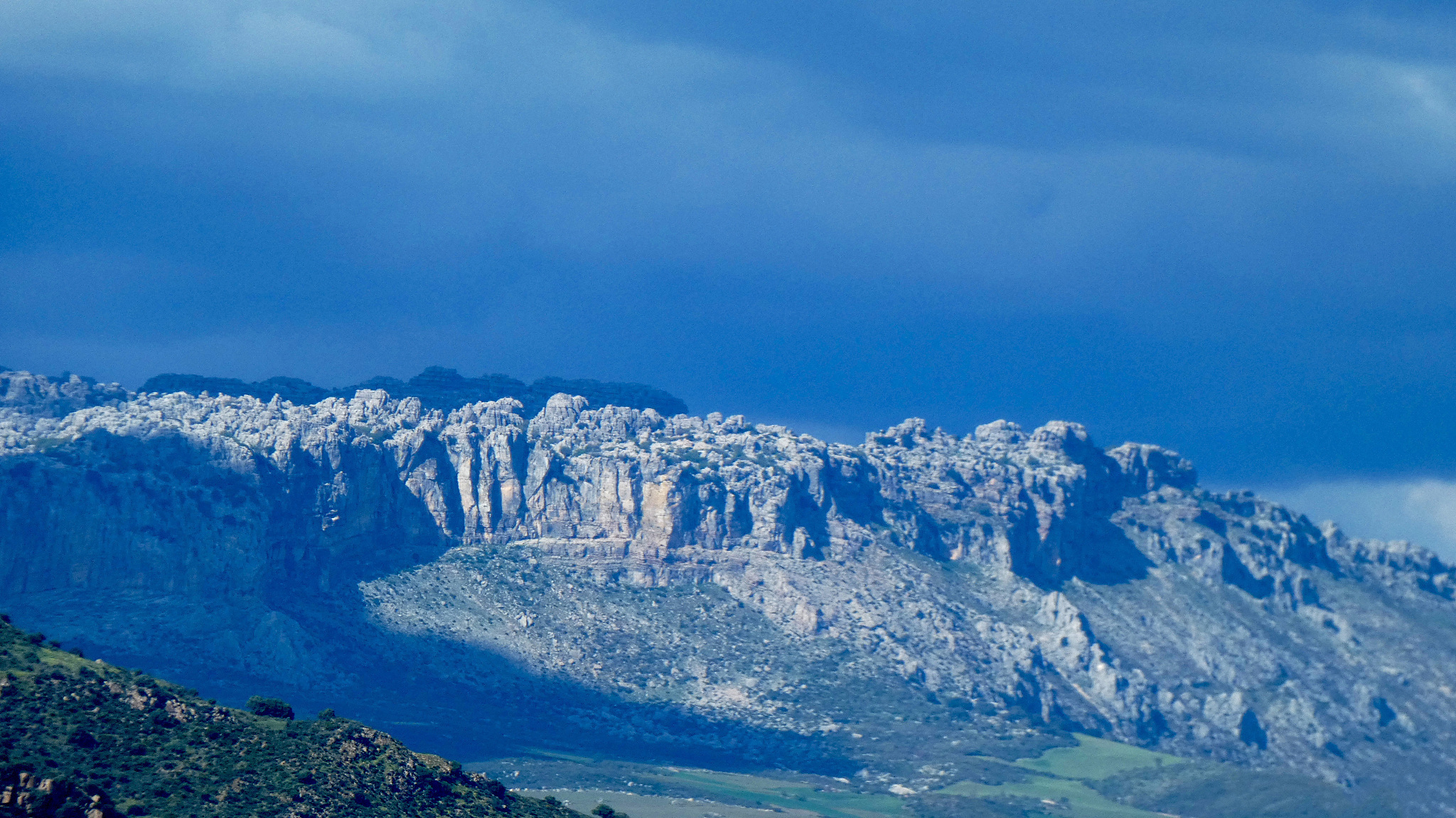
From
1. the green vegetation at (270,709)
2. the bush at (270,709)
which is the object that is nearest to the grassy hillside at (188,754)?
the green vegetation at (270,709)

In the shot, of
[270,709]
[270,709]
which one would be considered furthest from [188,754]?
[270,709]

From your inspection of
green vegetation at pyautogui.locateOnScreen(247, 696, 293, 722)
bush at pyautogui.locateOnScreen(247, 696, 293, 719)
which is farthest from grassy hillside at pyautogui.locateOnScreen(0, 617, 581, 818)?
bush at pyautogui.locateOnScreen(247, 696, 293, 719)

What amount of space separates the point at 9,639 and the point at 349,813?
1401 inches

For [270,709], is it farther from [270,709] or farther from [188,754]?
[188,754]

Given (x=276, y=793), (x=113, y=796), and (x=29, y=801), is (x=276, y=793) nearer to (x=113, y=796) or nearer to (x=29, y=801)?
(x=113, y=796)

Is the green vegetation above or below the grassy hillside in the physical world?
above

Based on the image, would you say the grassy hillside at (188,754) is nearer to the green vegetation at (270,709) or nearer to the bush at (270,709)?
the green vegetation at (270,709)

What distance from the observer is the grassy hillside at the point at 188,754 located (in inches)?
5817

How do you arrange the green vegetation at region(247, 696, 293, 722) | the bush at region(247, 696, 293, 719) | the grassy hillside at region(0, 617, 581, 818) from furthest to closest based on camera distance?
the bush at region(247, 696, 293, 719), the green vegetation at region(247, 696, 293, 722), the grassy hillside at region(0, 617, 581, 818)

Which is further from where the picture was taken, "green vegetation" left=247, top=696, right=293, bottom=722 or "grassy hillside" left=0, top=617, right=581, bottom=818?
"green vegetation" left=247, top=696, right=293, bottom=722

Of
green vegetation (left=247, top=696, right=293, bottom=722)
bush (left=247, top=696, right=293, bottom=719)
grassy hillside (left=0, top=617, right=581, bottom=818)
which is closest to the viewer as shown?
grassy hillside (left=0, top=617, right=581, bottom=818)

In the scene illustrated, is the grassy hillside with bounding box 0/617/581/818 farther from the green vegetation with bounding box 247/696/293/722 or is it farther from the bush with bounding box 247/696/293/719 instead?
the bush with bounding box 247/696/293/719

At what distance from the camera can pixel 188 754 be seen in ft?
509

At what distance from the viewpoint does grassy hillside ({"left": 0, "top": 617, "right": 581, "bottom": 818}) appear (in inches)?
5817
